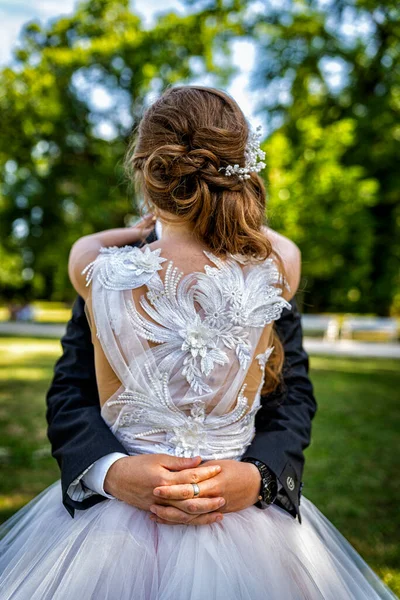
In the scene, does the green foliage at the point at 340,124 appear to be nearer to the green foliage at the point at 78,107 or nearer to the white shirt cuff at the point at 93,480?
the green foliage at the point at 78,107

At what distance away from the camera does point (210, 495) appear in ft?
5.23

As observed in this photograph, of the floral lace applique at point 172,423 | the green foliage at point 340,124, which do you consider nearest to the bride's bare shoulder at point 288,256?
the floral lace applique at point 172,423

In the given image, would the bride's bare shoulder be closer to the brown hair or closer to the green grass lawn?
the brown hair

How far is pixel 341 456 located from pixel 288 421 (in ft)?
13.2

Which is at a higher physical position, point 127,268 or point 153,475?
point 127,268

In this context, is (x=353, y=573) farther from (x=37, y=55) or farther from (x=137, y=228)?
(x=37, y=55)

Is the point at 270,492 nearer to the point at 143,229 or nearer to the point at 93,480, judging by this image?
the point at 93,480

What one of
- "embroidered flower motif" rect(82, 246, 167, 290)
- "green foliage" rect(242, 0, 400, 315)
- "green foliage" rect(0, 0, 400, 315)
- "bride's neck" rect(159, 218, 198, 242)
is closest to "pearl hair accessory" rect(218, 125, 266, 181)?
"bride's neck" rect(159, 218, 198, 242)

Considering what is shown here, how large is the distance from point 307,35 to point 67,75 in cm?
812

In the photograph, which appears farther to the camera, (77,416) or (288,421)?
(288,421)

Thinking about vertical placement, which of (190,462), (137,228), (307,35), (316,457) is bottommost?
(316,457)

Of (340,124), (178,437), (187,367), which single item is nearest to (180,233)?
(187,367)

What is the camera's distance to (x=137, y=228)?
226cm

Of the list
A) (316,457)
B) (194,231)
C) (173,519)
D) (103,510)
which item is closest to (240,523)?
(173,519)
